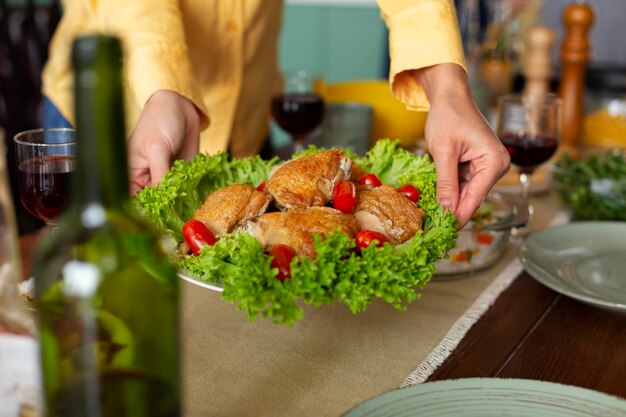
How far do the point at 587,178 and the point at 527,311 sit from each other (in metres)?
0.58

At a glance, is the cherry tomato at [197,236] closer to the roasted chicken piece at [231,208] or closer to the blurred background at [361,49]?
the roasted chicken piece at [231,208]

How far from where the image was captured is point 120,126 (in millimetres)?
504

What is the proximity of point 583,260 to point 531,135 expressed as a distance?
44 cm

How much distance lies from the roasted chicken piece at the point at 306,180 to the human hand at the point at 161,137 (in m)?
0.26

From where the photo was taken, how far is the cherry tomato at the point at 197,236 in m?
0.99

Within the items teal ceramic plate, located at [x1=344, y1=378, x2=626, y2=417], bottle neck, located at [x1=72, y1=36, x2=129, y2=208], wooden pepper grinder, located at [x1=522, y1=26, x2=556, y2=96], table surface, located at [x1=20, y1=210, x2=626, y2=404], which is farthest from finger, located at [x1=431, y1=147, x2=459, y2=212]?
wooden pepper grinder, located at [x1=522, y1=26, x2=556, y2=96]

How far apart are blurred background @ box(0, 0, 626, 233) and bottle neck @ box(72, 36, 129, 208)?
1.63 metres

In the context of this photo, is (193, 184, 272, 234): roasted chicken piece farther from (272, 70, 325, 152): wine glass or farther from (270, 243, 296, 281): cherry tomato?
(272, 70, 325, 152): wine glass

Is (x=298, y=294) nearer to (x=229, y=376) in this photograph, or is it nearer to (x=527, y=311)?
(x=229, y=376)

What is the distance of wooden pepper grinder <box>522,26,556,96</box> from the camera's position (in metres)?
2.43

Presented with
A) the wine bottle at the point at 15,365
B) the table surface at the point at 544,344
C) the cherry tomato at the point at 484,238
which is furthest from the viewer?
the cherry tomato at the point at 484,238

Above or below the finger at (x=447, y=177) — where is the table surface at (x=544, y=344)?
below

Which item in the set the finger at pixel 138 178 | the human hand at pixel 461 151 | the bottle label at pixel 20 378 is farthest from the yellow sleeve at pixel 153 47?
the bottle label at pixel 20 378

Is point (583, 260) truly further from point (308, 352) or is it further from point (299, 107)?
point (299, 107)
